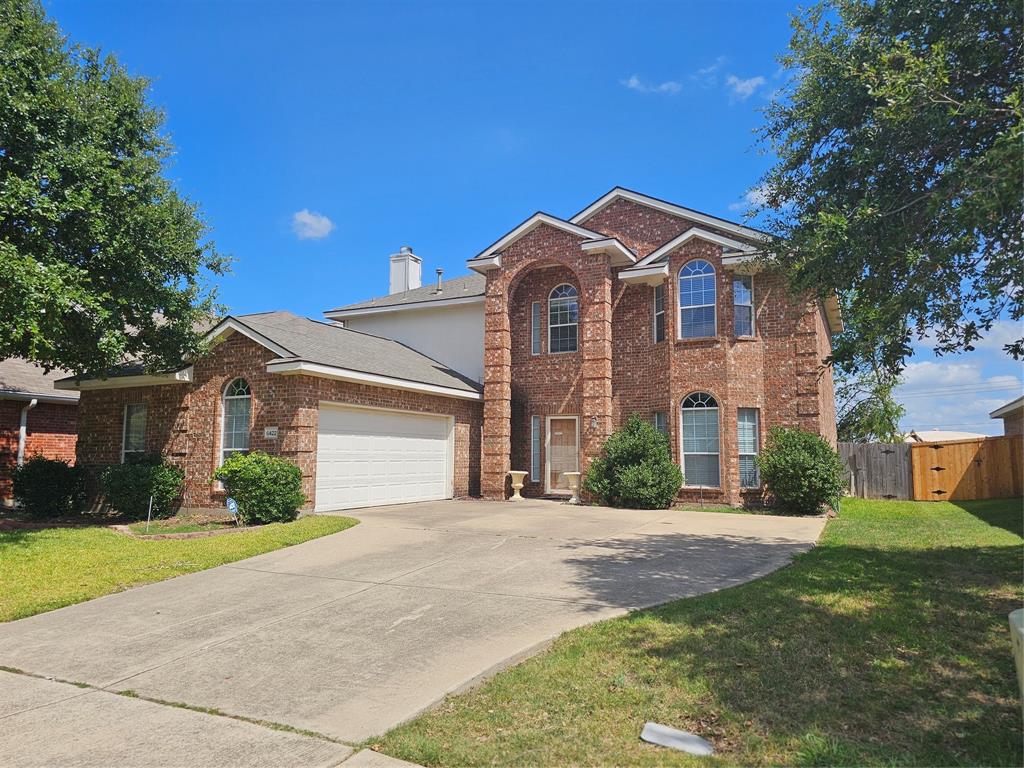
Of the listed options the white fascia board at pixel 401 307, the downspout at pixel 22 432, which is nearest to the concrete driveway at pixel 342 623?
the white fascia board at pixel 401 307

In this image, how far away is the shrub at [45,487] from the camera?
54.1 ft

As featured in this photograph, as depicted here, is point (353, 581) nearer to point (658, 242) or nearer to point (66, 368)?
point (66, 368)

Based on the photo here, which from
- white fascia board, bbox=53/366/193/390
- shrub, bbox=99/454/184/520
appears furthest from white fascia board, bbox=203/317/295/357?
shrub, bbox=99/454/184/520

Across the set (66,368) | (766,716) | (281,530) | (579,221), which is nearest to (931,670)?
(766,716)

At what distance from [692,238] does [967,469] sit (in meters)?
11.0

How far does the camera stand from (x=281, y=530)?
12.2 m

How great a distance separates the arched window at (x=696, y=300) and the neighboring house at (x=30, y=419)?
1728cm

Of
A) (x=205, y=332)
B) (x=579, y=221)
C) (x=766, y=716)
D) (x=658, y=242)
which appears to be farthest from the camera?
(x=579, y=221)

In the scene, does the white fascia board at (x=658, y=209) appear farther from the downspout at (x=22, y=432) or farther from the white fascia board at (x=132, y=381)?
the downspout at (x=22, y=432)

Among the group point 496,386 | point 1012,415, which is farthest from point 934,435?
point 496,386

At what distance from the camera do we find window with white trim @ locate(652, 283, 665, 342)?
18.6 meters

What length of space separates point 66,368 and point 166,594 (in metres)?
8.29

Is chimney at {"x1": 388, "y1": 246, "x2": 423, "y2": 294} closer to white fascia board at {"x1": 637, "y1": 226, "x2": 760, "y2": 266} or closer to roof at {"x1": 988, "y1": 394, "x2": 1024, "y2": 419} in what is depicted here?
white fascia board at {"x1": 637, "y1": 226, "x2": 760, "y2": 266}

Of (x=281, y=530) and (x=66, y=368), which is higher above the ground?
(x=66, y=368)
